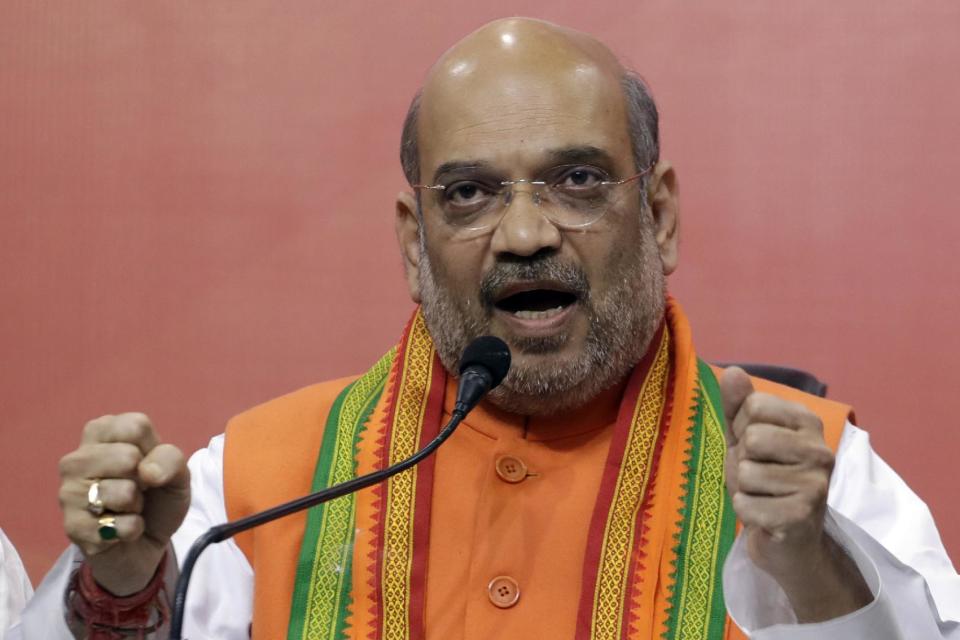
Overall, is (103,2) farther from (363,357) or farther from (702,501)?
(702,501)

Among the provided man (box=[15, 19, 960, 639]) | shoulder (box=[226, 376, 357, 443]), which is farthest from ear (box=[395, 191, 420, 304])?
shoulder (box=[226, 376, 357, 443])

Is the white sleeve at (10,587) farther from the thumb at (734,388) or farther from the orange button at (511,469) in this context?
the thumb at (734,388)

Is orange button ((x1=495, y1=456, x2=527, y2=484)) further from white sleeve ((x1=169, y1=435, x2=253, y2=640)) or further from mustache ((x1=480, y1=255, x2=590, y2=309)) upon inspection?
white sleeve ((x1=169, y1=435, x2=253, y2=640))

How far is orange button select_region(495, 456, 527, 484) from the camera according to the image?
2.48 metres

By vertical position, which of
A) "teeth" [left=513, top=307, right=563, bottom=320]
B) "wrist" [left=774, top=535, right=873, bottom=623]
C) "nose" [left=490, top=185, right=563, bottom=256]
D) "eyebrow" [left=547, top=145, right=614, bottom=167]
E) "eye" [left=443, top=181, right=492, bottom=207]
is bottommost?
"wrist" [left=774, top=535, right=873, bottom=623]

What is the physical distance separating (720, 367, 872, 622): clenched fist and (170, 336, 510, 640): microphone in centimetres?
36

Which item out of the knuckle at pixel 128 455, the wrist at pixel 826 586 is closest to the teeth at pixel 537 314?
the wrist at pixel 826 586

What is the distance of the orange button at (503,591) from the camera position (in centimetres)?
234

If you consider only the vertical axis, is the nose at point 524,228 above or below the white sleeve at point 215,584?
above

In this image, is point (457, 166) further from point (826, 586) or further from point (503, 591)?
point (826, 586)

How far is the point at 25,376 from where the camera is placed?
3.45m

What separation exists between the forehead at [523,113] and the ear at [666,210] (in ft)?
0.39

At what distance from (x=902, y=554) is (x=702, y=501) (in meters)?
0.31

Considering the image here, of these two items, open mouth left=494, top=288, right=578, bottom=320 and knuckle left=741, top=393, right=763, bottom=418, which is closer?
knuckle left=741, top=393, right=763, bottom=418
